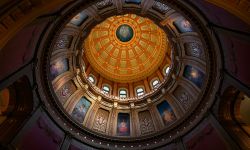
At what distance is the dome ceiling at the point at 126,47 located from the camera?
27844 mm

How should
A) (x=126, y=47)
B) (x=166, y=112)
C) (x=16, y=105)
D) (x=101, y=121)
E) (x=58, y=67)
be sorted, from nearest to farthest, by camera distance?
(x=16, y=105)
(x=58, y=67)
(x=166, y=112)
(x=101, y=121)
(x=126, y=47)

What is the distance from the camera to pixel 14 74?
1256cm

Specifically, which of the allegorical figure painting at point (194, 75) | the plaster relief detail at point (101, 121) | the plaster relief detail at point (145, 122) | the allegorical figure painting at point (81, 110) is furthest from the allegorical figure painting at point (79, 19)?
the plaster relief detail at point (145, 122)

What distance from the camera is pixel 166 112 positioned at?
881 inches

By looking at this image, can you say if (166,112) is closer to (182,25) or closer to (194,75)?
(194,75)

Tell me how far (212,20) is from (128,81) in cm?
1628

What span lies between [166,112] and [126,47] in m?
12.1

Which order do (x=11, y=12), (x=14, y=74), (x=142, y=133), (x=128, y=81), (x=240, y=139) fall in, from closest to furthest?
(x=11, y=12) → (x=14, y=74) → (x=240, y=139) → (x=142, y=133) → (x=128, y=81)

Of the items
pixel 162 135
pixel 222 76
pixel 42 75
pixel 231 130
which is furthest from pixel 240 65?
pixel 42 75

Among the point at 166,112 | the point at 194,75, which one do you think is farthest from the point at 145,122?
the point at 194,75

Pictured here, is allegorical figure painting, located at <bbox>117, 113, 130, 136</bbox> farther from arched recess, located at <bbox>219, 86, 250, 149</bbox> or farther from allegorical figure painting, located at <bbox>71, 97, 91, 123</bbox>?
arched recess, located at <bbox>219, 86, 250, 149</bbox>

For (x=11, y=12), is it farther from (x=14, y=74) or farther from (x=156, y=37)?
(x=156, y=37)

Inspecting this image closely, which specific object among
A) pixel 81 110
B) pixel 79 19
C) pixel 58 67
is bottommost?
pixel 81 110

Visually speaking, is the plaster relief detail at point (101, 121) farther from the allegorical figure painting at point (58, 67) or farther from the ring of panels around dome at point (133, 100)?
the allegorical figure painting at point (58, 67)
